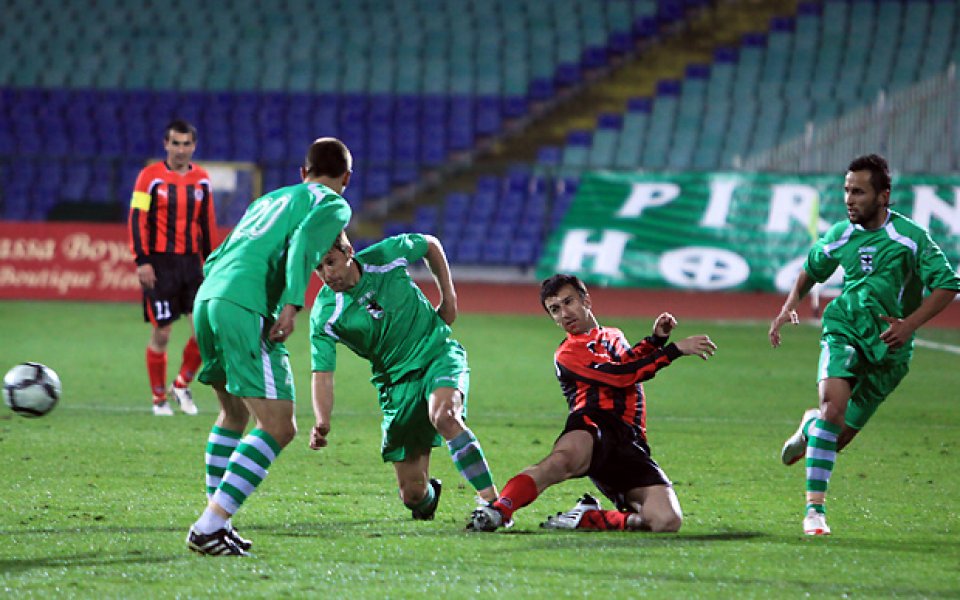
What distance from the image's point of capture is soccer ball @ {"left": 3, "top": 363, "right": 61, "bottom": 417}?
6844mm

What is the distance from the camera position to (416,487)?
6.04 meters

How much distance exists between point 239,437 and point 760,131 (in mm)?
19373

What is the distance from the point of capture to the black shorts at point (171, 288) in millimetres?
9828

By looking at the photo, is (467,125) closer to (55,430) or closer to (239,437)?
(55,430)

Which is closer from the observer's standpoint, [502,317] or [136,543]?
[136,543]

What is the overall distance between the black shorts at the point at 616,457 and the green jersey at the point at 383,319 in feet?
2.42

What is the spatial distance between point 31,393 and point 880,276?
4.12m

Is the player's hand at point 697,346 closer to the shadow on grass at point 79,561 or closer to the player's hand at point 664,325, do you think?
the player's hand at point 664,325

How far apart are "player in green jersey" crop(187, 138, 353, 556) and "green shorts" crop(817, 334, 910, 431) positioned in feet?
7.68

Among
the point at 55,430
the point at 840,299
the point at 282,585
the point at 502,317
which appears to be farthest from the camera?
the point at 502,317

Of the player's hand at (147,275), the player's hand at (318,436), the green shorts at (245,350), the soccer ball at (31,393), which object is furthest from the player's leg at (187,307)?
the green shorts at (245,350)

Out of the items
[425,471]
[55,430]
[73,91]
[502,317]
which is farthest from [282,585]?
[73,91]

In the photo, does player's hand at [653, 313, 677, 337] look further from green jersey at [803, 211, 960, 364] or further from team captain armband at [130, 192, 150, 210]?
team captain armband at [130, 192, 150, 210]

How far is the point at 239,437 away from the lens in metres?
5.80
